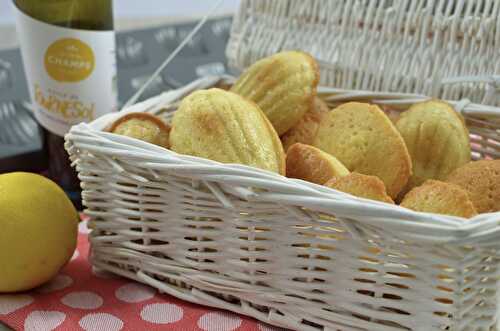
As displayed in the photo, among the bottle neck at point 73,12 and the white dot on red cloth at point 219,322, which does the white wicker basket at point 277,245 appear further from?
the bottle neck at point 73,12

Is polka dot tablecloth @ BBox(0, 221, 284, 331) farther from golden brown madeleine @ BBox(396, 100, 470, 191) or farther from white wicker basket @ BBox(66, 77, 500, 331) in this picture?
golden brown madeleine @ BBox(396, 100, 470, 191)

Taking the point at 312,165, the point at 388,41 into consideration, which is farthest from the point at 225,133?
the point at 388,41

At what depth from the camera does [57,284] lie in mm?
741

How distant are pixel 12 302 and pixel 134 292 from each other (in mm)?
124

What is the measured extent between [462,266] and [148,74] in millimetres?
861

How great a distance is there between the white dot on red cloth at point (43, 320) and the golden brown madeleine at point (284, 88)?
1.07 ft

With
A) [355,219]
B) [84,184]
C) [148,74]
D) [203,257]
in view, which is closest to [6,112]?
[148,74]

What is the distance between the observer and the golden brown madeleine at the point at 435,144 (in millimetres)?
782

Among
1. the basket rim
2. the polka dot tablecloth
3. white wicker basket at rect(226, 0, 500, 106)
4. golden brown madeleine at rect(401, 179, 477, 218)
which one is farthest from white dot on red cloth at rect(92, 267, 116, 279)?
white wicker basket at rect(226, 0, 500, 106)

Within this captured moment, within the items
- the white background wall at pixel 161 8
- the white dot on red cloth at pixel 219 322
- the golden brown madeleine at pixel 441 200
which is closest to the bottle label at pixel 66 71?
the white dot on red cloth at pixel 219 322

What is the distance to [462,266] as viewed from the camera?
54cm

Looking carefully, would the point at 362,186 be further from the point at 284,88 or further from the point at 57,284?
the point at 57,284

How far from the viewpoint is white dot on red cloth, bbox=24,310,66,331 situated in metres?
0.66

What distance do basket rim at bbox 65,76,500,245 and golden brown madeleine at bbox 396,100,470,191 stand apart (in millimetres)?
244
